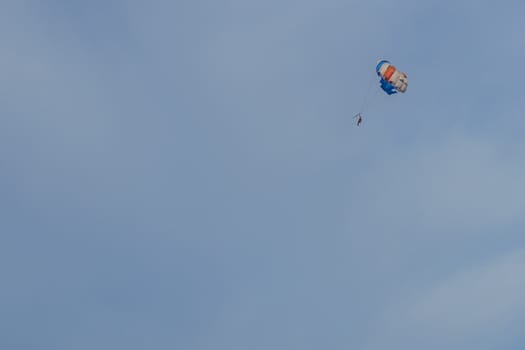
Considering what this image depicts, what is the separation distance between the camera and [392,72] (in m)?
102

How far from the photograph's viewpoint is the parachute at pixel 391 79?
101812mm

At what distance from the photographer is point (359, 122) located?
327 feet

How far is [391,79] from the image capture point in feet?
334

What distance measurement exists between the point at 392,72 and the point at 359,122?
11128 mm

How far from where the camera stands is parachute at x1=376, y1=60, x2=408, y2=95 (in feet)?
334
